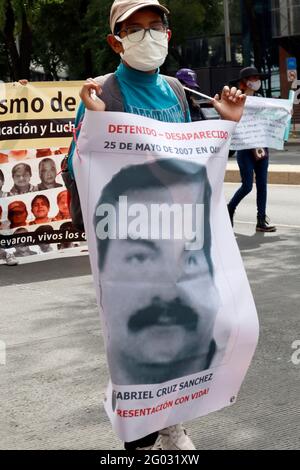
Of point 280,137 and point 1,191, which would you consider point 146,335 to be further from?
point 280,137

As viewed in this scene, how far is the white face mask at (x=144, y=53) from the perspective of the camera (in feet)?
13.0

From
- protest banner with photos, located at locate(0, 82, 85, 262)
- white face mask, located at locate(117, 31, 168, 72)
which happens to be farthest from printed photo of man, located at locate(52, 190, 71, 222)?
white face mask, located at locate(117, 31, 168, 72)

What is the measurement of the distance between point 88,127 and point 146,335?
793 millimetres

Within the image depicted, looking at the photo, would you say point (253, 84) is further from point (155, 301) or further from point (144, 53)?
point (155, 301)

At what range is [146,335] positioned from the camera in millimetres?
3686

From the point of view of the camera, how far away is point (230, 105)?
13.3 feet

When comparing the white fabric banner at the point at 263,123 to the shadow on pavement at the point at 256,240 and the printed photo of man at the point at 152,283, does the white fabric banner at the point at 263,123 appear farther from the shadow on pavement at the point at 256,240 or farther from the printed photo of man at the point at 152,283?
the printed photo of man at the point at 152,283

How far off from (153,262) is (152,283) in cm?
8

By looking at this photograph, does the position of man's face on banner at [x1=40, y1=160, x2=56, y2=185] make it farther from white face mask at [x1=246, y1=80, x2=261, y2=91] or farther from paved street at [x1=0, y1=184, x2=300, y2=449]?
white face mask at [x1=246, y1=80, x2=261, y2=91]

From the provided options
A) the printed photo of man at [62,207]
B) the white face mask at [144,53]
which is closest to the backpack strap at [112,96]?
the white face mask at [144,53]

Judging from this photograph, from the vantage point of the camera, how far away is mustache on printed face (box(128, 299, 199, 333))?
367 cm

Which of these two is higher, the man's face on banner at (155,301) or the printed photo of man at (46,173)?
the man's face on banner at (155,301)

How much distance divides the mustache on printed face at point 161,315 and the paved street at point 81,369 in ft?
3.02
